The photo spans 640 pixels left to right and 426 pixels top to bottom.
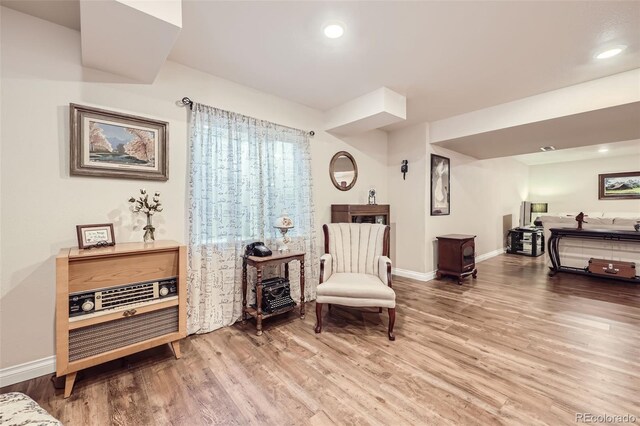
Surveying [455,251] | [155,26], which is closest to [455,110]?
[455,251]

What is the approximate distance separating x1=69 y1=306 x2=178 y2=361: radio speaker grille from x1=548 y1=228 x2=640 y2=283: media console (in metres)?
5.69

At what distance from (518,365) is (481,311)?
3.47 ft

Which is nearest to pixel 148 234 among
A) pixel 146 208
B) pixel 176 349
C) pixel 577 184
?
pixel 146 208

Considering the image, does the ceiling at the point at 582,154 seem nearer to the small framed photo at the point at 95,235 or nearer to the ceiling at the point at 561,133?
the ceiling at the point at 561,133

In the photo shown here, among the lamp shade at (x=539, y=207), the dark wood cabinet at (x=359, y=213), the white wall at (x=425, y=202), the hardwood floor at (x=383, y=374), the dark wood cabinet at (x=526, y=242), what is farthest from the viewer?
the lamp shade at (x=539, y=207)

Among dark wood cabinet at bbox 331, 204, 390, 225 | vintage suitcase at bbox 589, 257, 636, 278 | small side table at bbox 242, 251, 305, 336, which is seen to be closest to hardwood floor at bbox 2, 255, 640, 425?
small side table at bbox 242, 251, 305, 336

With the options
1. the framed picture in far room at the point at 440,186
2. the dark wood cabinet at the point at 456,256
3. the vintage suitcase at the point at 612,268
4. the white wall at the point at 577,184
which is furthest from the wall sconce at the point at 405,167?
the white wall at the point at 577,184

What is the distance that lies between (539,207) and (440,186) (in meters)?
5.88

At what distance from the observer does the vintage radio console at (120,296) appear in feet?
5.48

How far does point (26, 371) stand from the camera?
1799mm

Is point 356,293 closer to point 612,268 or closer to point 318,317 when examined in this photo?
point 318,317

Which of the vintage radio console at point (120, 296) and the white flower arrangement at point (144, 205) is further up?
the white flower arrangement at point (144, 205)

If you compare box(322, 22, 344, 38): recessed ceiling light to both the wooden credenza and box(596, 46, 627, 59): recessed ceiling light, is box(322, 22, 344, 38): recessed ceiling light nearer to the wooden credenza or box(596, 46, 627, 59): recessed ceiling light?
the wooden credenza

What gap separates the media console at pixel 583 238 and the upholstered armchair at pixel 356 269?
3602mm
